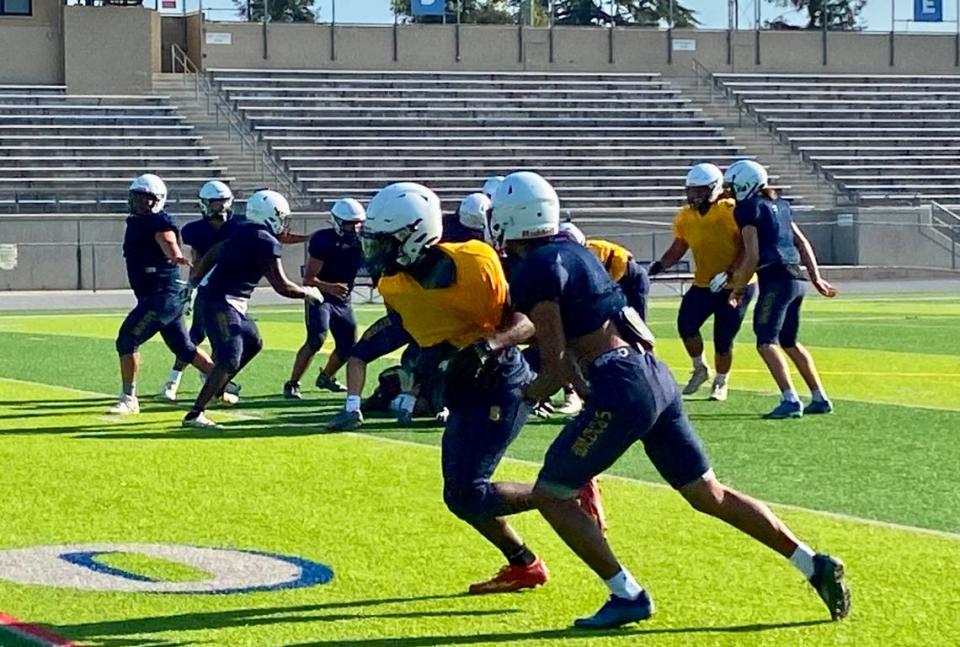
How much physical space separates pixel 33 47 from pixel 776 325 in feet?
113

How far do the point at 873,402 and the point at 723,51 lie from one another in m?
38.4

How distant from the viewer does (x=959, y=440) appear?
465 inches

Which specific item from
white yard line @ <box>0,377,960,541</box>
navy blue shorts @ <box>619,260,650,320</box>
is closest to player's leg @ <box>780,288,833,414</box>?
navy blue shorts @ <box>619,260,650,320</box>

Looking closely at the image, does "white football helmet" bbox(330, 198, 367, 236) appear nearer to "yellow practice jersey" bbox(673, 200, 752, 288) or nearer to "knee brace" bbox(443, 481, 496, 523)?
"yellow practice jersey" bbox(673, 200, 752, 288)

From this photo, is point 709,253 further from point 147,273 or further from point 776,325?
point 147,273

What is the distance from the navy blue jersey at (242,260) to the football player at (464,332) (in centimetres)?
602

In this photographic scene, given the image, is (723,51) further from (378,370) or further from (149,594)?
(149,594)

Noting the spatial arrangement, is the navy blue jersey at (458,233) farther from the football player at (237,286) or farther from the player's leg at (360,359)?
the football player at (237,286)

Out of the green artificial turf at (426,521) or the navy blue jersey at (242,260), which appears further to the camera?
the navy blue jersey at (242,260)

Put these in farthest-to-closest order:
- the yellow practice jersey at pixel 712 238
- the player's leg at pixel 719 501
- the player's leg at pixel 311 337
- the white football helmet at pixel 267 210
→ 1. the player's leg at pixel 311 337
2. the yellow practice jersey at pixel 712 238
3. the white football helmet at pixel 267 210
4. the player's leg at pixel 719 501

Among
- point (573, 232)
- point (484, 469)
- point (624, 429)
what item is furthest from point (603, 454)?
point (573, 232)

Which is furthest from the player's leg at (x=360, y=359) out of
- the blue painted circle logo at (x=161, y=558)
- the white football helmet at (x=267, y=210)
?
the blue painted circle logo at (x=161, y=558)

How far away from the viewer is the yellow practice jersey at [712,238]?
13.9 meters

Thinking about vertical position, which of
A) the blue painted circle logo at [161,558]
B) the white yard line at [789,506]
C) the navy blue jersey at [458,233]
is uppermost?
the navy blue jersey at [458,233]
